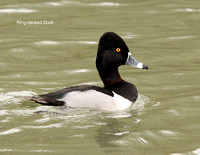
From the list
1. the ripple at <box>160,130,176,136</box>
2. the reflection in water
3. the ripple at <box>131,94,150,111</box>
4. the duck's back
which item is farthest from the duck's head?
the ripple at <box>160,130,176,136</box>

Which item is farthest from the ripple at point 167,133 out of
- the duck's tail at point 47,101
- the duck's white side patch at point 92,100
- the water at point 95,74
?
the duck's tail at point 47,101

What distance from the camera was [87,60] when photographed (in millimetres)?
12125

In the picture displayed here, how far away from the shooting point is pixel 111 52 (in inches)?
364

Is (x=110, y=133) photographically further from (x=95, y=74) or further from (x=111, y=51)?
(x=95, y=74)

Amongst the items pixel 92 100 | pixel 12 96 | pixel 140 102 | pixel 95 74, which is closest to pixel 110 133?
pixel 92 100

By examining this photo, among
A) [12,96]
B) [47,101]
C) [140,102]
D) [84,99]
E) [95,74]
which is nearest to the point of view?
[47,101]

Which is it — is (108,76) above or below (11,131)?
above

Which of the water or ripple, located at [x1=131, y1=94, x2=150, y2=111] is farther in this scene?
ripple, located at [x1=131, y1=94, x2=150, y2=111]

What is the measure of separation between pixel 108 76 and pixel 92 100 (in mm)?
821

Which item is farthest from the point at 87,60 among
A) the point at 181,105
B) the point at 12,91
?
the point at 181,105

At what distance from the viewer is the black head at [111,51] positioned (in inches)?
358

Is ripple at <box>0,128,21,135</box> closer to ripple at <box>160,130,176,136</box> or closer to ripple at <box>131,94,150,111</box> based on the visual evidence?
ripple at <box>160,130,176,136</box>

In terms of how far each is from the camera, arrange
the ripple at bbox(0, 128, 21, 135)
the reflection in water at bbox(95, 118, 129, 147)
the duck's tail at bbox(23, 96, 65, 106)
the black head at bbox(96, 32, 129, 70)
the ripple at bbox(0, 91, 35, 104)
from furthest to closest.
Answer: the ripple at bbox(0, 91, 35, 104), the black head at bbox(96, 32, 129, 70), the duck's tail at bbox(23, 96, 65, 106), the ripple at bbox(0, 128, 21, 135), the reflection in water at bbox(95, 118, 129, 147)

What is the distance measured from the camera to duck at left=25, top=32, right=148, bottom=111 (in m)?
8.67
